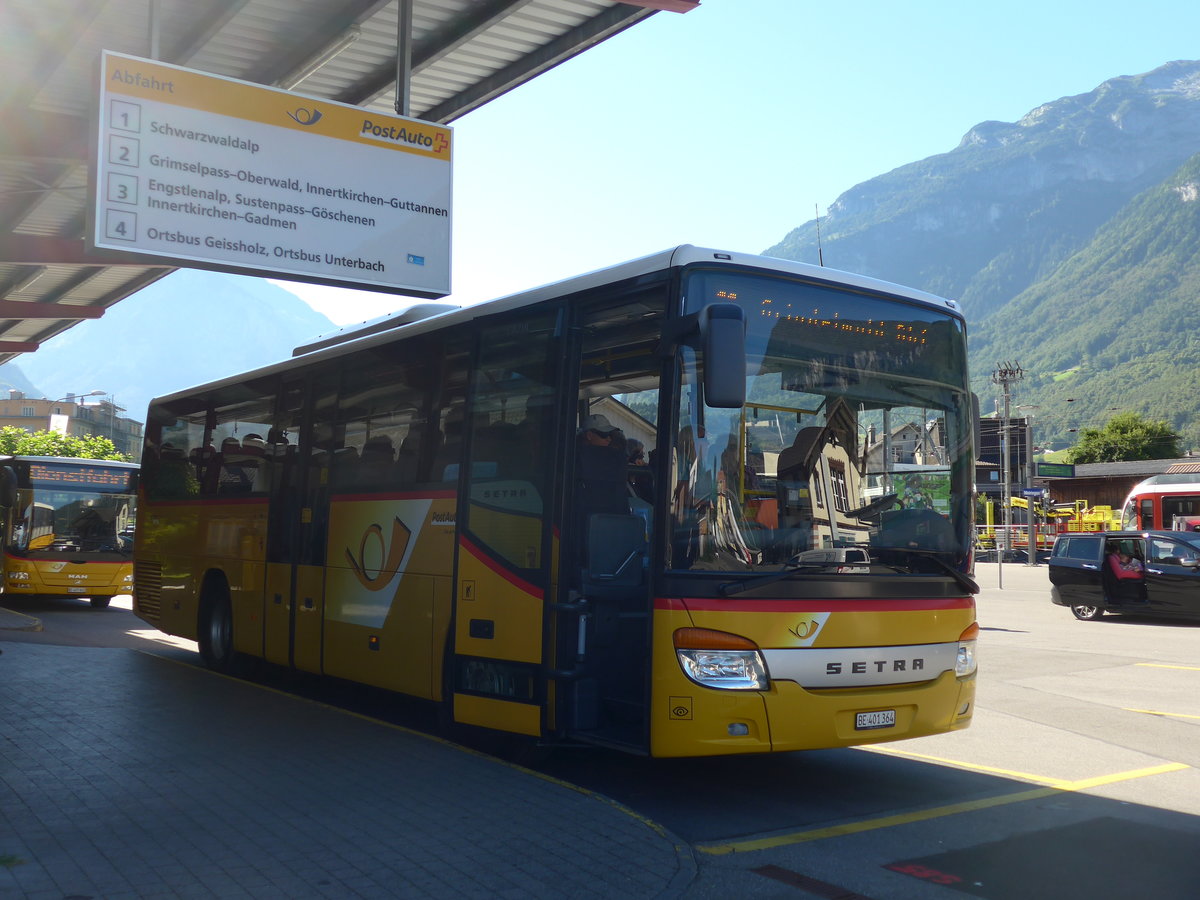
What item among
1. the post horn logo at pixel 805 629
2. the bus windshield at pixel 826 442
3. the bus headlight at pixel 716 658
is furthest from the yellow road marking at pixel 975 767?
the bus headlight at pixel 716 658

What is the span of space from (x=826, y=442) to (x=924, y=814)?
2.27 m

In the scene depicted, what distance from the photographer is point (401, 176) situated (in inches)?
422

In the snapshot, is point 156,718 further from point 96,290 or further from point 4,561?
point 96,290

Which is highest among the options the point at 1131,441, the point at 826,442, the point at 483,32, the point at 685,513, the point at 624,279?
the point at 1131,441

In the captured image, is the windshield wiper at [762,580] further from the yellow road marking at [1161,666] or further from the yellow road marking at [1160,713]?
the yellow road marking at [1161,666]

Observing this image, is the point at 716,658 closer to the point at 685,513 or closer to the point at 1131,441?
the point at 685,513

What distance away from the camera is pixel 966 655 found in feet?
24.6

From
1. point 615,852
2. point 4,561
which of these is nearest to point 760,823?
point 615,852

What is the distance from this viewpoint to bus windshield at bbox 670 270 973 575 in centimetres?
648

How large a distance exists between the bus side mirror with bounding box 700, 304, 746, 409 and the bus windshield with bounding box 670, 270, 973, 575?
10.4 inches

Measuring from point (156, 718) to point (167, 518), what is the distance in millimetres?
5256

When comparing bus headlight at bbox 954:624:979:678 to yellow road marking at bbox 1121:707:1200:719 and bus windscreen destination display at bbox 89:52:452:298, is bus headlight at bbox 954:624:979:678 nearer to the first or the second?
yellow road marking at bbox 1121:707:1200:719

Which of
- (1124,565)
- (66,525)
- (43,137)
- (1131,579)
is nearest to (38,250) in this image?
(43,137)

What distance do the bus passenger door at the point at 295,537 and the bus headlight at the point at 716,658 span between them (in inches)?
189
